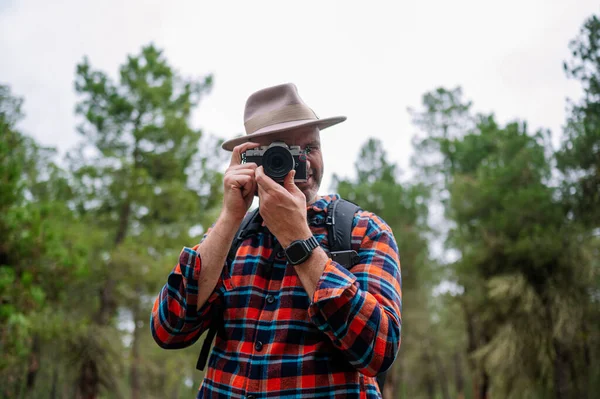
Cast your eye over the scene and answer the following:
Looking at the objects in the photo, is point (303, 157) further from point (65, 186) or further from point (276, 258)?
point (65, 186)

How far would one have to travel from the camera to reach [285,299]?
1.52 metres

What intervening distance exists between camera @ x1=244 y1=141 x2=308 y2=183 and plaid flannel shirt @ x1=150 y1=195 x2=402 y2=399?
0.17m

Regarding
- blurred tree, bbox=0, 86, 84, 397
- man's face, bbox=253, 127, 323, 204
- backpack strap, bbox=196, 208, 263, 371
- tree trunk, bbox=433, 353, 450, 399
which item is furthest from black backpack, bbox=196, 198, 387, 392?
tree trunk, bbox=433, 353, 450, 399

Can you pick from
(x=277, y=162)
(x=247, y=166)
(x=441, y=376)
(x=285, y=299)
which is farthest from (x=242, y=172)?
(x=441, y=376)

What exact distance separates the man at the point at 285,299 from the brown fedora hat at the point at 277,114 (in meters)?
0.01

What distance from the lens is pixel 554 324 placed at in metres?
11.2

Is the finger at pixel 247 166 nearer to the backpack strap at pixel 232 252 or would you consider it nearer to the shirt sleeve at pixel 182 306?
the backpack strap at pixel 232 252

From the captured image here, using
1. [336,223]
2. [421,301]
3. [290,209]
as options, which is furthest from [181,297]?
[421,301]

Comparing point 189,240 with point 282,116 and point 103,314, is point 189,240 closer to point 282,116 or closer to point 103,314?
point 103,314

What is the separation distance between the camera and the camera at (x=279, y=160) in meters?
1.59

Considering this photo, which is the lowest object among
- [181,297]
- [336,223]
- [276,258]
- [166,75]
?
[181,297]

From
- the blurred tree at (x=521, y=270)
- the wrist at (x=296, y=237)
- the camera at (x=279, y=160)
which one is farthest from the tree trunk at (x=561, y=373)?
the wrist at (x=296, y=237)

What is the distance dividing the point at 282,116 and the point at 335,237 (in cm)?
56

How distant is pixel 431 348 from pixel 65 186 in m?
21.5
